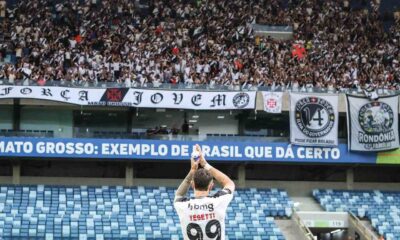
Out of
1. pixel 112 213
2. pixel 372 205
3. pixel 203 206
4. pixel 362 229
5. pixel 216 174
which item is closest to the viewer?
pixel 216 174

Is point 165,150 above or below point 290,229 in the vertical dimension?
above

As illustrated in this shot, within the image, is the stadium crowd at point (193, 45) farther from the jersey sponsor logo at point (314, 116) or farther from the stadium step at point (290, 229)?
the stadium step at point (290, 229)

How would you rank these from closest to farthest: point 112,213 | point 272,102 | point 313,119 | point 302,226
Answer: point 112,213 < point 302,226 < point 272,102 < point 313,119

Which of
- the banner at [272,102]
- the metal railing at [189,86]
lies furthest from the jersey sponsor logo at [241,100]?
the banner at [272,102]

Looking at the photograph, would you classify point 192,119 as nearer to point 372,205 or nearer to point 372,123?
point 372,123

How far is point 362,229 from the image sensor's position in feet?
113

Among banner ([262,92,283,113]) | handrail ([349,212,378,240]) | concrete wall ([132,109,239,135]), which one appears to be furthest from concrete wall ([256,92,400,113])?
handrail ([349,212,378,240])

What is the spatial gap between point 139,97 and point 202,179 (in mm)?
29794

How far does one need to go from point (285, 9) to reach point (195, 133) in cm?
1052

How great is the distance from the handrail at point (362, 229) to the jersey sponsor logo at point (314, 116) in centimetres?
414

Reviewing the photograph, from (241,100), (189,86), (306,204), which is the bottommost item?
(306,204)

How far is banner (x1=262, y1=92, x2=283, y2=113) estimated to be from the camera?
3669cm

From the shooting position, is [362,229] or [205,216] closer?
[205,216]

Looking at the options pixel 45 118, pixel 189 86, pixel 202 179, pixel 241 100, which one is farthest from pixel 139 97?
pixel 202 179
